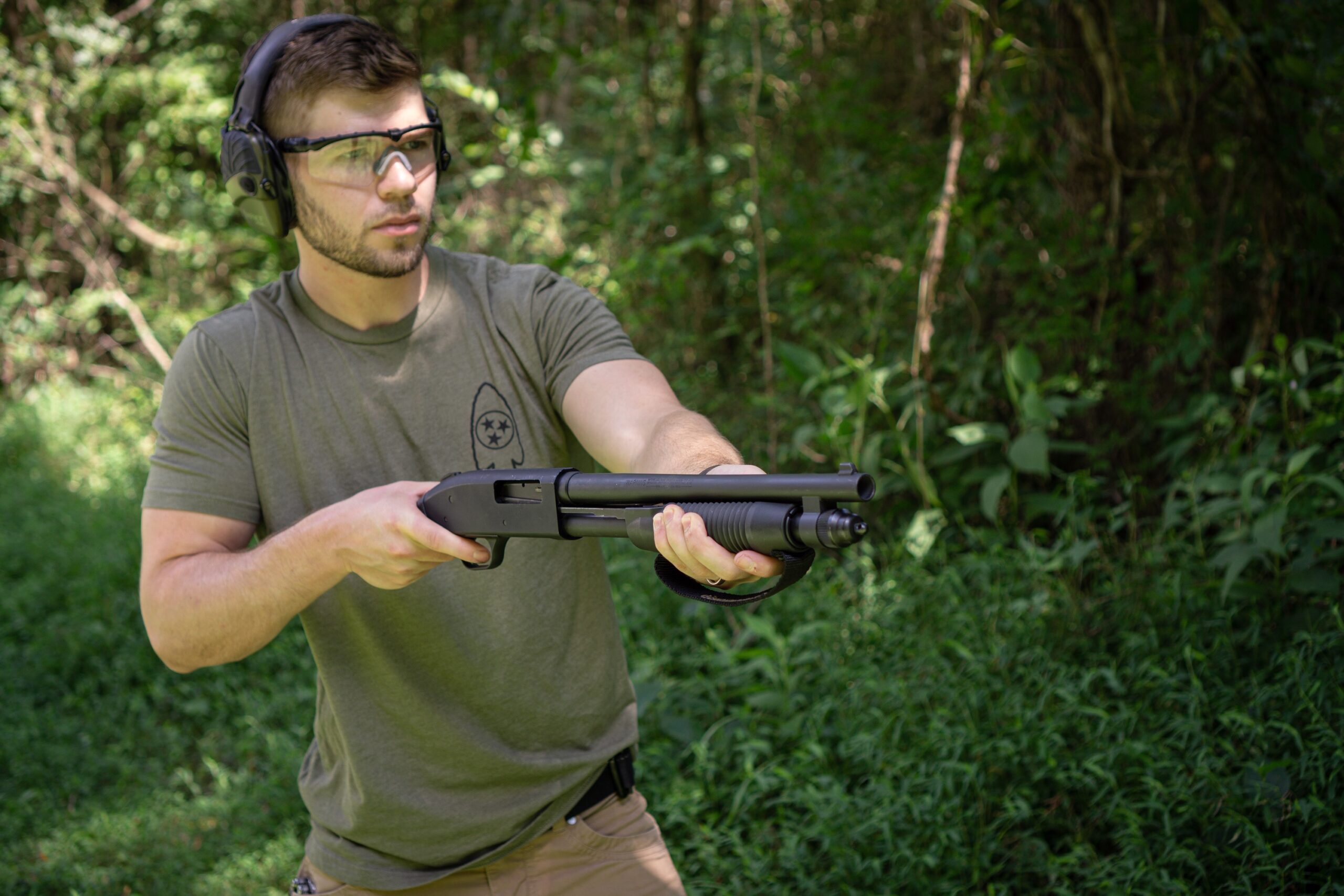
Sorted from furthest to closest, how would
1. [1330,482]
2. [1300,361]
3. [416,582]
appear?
[1300,361] < [1330,482] < [416,582]

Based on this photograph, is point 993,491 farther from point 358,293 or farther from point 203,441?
point 203,441

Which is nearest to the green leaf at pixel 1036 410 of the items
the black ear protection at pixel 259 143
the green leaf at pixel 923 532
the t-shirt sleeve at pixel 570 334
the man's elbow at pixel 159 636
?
the green leaf at pixel 923 532

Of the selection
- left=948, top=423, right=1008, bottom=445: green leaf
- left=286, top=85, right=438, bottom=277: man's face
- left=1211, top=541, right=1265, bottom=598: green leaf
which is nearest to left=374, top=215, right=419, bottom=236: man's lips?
left=286, top=85, right=438, bottom=277: man's face

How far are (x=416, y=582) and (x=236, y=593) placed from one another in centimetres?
34

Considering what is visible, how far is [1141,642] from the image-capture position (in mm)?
3449

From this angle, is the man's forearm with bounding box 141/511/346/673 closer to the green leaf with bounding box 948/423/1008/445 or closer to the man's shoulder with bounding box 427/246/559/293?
the man's shoulder with bounding box 427/246/559/293

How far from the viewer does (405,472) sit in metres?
2.04

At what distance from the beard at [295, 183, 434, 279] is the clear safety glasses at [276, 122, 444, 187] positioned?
0.07 meters

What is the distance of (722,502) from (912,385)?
3.28 metres

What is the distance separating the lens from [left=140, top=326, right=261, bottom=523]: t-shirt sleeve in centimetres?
190

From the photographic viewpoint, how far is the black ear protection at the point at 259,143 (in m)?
2.06

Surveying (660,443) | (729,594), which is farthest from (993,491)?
(729,594)

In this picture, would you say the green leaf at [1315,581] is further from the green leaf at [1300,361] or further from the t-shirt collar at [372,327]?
the t-shirt collar at [372,327]

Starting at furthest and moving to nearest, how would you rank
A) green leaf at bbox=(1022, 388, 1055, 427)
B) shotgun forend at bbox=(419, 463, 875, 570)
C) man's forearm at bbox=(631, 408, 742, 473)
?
green leaf at bbox=(1022, 388, 1055, 427), man's forearm at bbox=(631, 408, 742, 473), shotgun forend at bbox=(419, 463, 875, 570)
